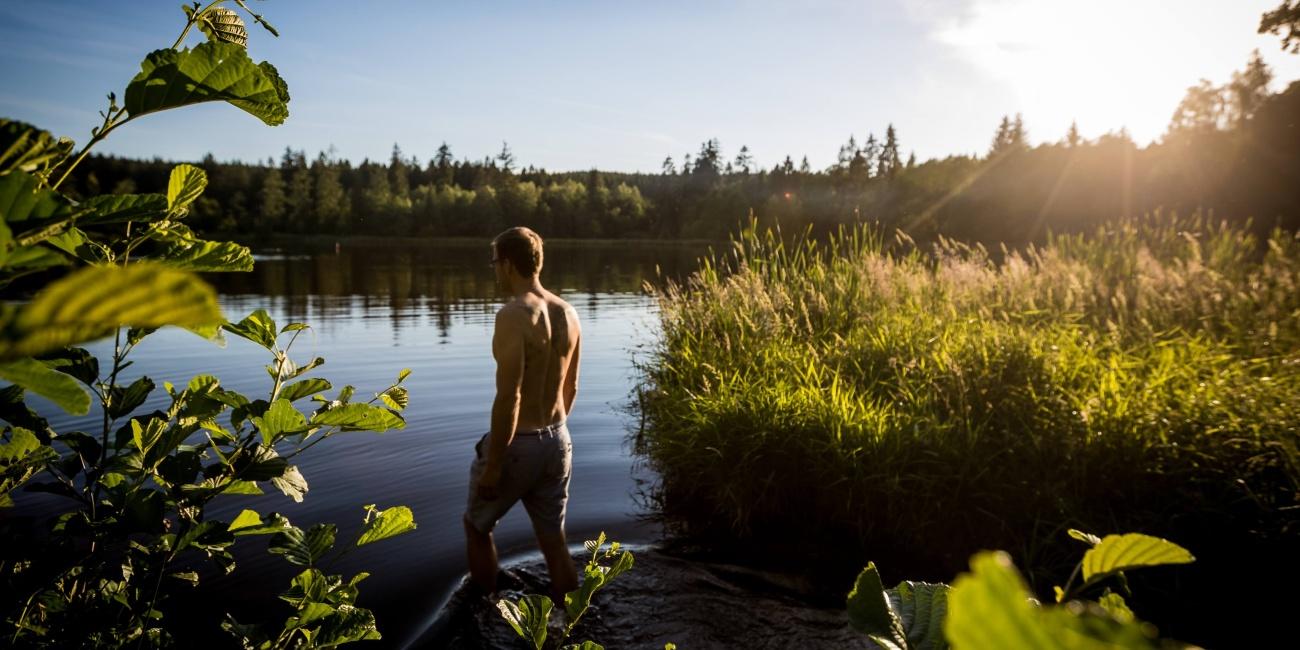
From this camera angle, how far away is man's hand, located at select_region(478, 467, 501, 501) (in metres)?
4.45

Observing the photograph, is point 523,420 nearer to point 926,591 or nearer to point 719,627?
point 719,627

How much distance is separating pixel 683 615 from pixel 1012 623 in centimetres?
480

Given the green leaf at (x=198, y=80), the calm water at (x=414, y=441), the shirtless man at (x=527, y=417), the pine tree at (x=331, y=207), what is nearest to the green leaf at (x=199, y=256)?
the green leaf at (x=198, y=80)

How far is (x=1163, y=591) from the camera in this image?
4.36 metres

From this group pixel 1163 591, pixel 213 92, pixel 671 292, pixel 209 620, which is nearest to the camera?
pixel 213 92

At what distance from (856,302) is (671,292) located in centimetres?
256

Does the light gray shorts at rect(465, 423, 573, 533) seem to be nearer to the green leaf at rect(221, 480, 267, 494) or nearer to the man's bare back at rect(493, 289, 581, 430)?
the man's bare back at rect(493, 289, 581, 430)

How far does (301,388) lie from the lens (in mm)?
1299

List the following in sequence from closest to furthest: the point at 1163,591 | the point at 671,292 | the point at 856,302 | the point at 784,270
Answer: the point at 1163,591 < the point at 856,302 < the point at 784,270 < the point at 671,292

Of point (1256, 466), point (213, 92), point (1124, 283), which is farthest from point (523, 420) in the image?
point (1124, 283)

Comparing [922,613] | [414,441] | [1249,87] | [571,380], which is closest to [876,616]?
[922,613]

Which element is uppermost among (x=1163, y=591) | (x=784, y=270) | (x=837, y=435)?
(x=784, y=270)

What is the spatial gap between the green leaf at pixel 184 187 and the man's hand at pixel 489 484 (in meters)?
3.50

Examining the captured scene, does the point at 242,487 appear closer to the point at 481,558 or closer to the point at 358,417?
the point at 358,417
